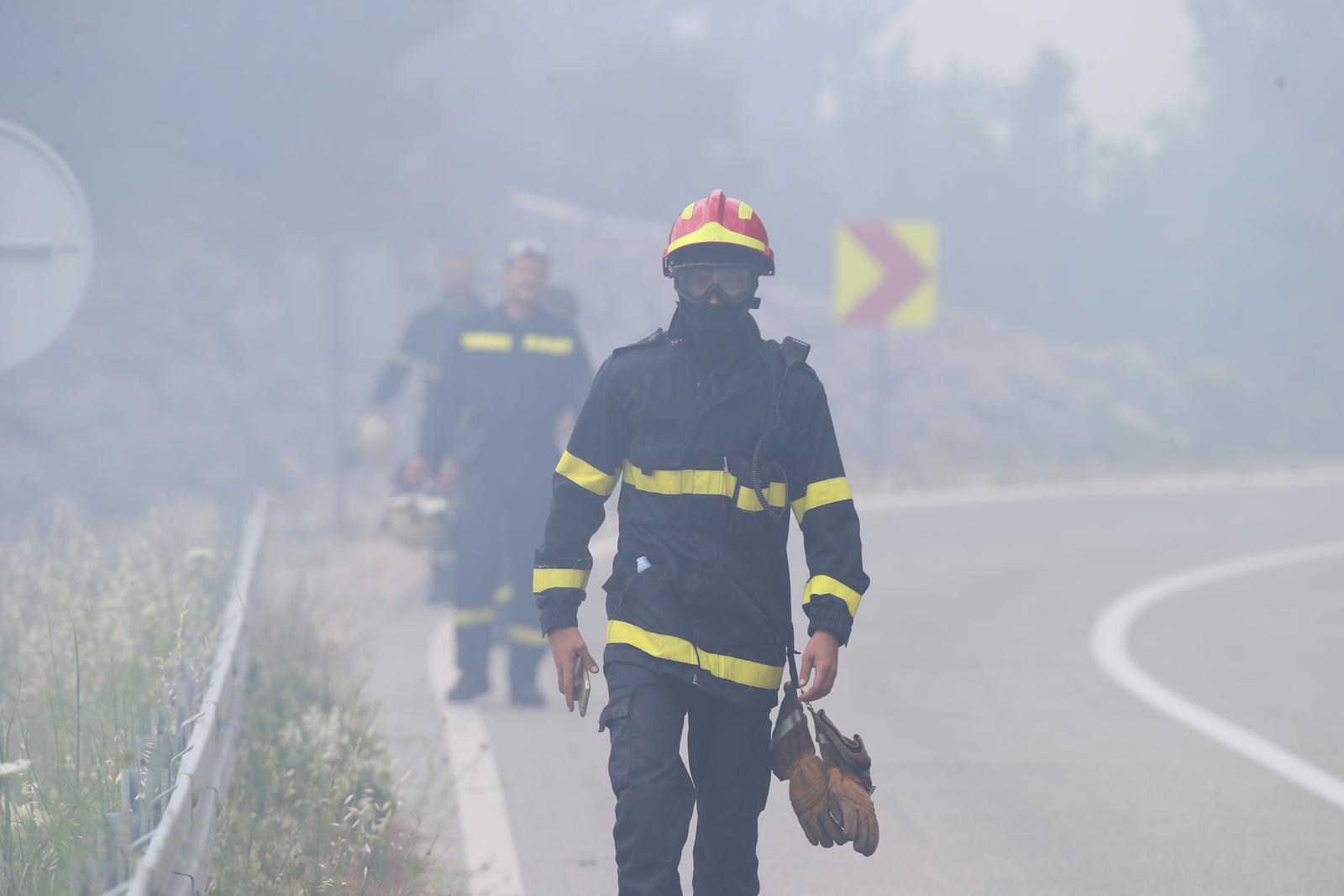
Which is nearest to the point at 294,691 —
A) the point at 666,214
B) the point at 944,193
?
the point at 666,214

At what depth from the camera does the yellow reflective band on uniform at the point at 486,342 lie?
828 cm

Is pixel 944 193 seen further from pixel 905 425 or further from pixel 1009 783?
pixel 1009 783

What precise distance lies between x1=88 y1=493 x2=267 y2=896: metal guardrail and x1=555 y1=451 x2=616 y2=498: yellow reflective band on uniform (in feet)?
3.52

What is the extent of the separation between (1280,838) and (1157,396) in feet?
82.9

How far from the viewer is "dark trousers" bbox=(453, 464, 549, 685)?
8.12 meters

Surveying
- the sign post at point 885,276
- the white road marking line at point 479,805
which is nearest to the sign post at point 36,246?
the white road marking line at point 479,805

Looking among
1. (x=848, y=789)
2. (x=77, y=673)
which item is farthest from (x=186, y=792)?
(x=848, y=789)

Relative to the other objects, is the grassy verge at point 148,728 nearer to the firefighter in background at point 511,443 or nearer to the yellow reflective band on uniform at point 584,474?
the firefighter in background at point 511,443

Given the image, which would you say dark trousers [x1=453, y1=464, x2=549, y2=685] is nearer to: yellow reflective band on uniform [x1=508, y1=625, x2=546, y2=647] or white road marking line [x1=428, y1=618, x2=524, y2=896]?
yellow reflective band on uniform [x1=508, y1=625, x2=546, y2=647]

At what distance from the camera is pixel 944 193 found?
4278 cm

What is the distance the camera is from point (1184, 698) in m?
8.45

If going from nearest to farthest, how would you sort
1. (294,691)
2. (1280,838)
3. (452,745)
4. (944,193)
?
1. (1280,838)
2. (294,691)
3. (452,745)
4. (944,193)

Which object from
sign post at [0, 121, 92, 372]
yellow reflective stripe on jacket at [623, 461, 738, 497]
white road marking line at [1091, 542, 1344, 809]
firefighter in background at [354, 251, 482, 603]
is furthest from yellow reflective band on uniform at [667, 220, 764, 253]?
firefighter in background at [354, 251, 482, 603]

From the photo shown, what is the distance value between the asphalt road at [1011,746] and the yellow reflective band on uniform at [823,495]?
133 centimetres
